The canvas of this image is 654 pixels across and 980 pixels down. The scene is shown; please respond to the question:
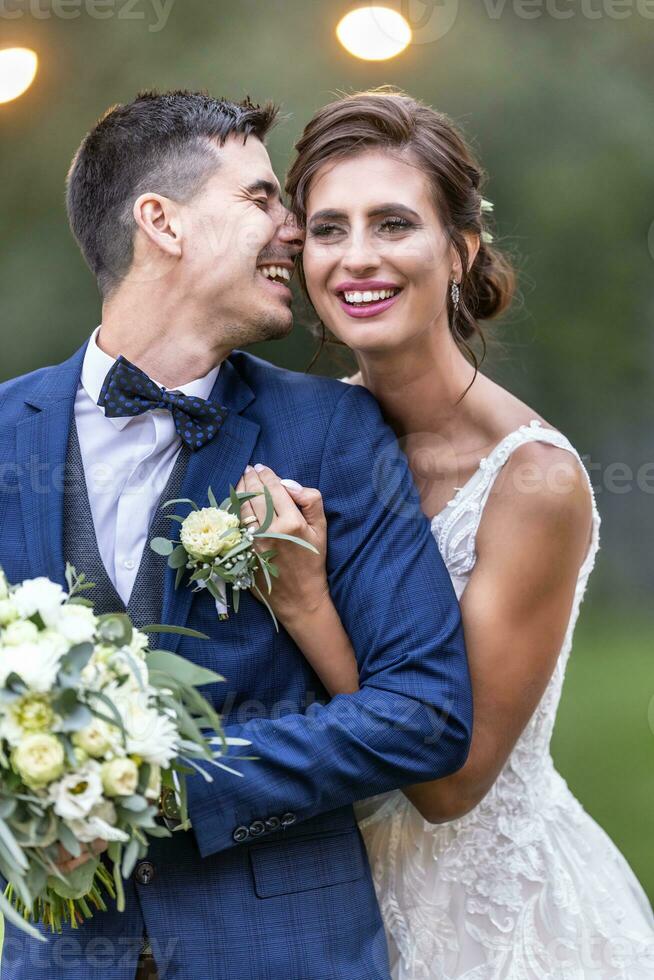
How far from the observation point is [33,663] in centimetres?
181

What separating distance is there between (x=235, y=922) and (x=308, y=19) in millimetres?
6936

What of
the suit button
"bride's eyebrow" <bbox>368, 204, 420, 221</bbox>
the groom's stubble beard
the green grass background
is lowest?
the green grass background

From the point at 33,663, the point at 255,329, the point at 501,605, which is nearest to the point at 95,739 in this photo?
the point at 33,663

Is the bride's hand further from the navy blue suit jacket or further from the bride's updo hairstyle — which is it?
the bride's updo hairstyle

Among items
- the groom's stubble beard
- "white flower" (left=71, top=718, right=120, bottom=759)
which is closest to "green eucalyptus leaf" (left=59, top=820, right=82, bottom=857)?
"white flower" (left=71, top=718, right=120, bottom=759)

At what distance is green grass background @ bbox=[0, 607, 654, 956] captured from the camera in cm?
729

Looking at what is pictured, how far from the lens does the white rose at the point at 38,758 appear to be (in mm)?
1792

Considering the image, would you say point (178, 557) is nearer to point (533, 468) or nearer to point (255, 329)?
point (255, 329)

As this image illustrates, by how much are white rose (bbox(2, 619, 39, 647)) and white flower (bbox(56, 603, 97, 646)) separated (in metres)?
0.04

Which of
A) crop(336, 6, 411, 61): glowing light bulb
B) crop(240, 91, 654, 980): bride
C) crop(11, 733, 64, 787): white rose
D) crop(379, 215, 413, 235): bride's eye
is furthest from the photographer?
crop(336, 6, 411, 61): glowing light bulb

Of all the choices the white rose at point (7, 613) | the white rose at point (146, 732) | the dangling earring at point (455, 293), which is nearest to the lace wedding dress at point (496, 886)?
the dangling earring at point (455, 293)

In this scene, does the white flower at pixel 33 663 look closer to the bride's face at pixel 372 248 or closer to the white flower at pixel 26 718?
the white flower at pixel 26 718

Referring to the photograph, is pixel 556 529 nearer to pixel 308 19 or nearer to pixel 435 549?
pixel 435 549

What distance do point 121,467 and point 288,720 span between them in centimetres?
65
